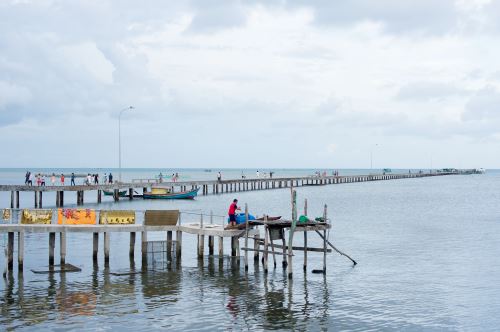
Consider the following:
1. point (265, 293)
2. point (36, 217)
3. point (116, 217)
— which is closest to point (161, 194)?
point (116, 217)

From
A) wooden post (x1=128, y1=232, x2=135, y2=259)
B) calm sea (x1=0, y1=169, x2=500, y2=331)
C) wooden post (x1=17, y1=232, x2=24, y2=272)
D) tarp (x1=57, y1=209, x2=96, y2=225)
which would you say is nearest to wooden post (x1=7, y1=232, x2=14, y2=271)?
wooden post (x1=17, y1=232, x2=24, y2=272)

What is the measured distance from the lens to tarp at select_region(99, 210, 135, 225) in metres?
36.0

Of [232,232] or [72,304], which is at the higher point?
[232,232]

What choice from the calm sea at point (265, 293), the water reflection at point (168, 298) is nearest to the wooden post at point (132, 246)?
the calm sea at point (265, 293)

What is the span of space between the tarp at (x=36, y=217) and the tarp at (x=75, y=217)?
0.56 metres

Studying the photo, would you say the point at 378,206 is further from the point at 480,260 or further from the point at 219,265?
the point at 219,265

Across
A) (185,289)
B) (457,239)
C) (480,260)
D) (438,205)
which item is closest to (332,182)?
(438,205)

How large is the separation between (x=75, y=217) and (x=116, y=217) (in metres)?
2.25

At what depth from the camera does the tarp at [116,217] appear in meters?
36.0

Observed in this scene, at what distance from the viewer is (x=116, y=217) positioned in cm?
3634

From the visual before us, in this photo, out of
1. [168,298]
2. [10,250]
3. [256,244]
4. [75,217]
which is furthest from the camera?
[256,244]

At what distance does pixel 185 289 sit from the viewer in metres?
30.8

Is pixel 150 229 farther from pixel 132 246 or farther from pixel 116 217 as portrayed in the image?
pixel 132 246

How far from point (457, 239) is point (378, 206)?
38.6 meters
